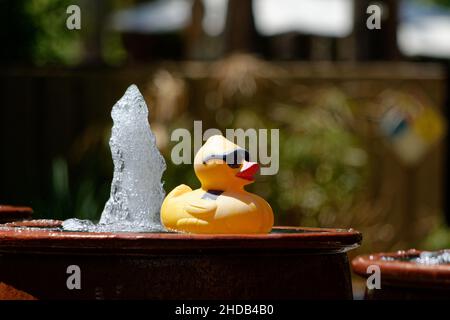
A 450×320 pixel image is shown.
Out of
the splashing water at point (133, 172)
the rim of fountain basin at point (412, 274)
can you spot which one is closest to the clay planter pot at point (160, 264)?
the rim of fountain basin at point (412, 274)

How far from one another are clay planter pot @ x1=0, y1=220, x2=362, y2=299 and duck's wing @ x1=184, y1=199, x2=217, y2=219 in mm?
294

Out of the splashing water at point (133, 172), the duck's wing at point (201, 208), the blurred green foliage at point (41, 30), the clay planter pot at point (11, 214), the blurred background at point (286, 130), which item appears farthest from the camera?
the blurred green foliage at point (41, 30)

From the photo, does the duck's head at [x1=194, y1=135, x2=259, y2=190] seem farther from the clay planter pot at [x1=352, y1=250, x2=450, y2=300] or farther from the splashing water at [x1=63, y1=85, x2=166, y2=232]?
the clay planter pot at [x1=352, y1=250, x2=450, y2=300]

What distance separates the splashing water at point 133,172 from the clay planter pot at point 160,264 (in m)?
0.58

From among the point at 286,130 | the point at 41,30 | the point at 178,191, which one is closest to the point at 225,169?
the point at 178,191

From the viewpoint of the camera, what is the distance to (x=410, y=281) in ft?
9.93

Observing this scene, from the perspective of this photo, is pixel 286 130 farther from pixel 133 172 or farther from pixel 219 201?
pixel 219 201

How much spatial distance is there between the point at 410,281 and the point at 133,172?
3.73 ft

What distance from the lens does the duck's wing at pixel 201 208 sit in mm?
3379

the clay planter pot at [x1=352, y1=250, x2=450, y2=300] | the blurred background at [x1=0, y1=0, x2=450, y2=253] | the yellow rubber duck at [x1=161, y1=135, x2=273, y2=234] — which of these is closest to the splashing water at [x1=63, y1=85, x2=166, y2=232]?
the yellow rubber duck at [x1=161, y1=135, x2=273, y2=234]

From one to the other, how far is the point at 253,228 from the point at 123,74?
19.8 ft

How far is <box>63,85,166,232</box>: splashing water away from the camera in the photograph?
148 inches

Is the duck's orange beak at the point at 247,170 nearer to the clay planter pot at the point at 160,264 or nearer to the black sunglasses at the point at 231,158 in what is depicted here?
the black sunglasses at the point at 231,158

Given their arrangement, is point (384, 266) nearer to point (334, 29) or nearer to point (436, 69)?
point (436, 69)
